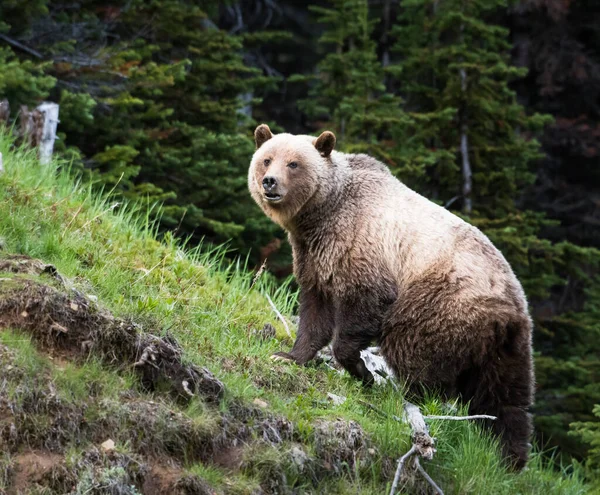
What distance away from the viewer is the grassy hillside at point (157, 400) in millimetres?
4348

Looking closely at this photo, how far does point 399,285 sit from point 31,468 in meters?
2.92

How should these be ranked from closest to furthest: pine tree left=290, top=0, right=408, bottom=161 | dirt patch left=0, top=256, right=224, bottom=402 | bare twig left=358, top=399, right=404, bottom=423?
dirt patch left=0, top=256, right=224, bottom=402 < bare twig left=358, top=399, right=404, bottom=423 < pine tree left=290, top=0, right=408, bottom=161

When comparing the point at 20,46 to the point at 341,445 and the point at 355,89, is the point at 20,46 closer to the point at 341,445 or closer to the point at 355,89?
the point at 355,89

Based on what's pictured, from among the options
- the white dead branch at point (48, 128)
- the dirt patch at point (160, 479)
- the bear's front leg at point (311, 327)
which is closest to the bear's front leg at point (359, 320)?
the bear's front leg at point (311, 327)

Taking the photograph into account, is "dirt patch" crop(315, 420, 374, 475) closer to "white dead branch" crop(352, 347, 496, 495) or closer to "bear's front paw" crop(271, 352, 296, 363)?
"white dead branch" crop(352, 347, 496, 495)

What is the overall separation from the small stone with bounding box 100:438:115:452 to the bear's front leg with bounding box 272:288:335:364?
2.04 meters

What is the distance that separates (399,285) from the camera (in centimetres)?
625

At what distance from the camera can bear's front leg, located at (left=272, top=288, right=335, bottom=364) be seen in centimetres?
635

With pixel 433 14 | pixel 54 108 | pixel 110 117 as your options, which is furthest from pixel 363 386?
pixel 433 14

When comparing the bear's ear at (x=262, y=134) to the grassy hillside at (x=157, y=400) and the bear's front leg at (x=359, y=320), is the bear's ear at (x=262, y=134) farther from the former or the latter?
the bear's front leg at (x=359, y=320)

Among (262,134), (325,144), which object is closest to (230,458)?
(325,144)

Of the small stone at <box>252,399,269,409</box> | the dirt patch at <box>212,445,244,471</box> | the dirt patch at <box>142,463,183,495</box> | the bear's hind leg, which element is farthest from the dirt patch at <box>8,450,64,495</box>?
the bear's hind leg

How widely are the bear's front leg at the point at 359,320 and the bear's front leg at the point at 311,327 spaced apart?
18 centimetres

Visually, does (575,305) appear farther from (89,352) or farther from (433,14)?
(89,352)
